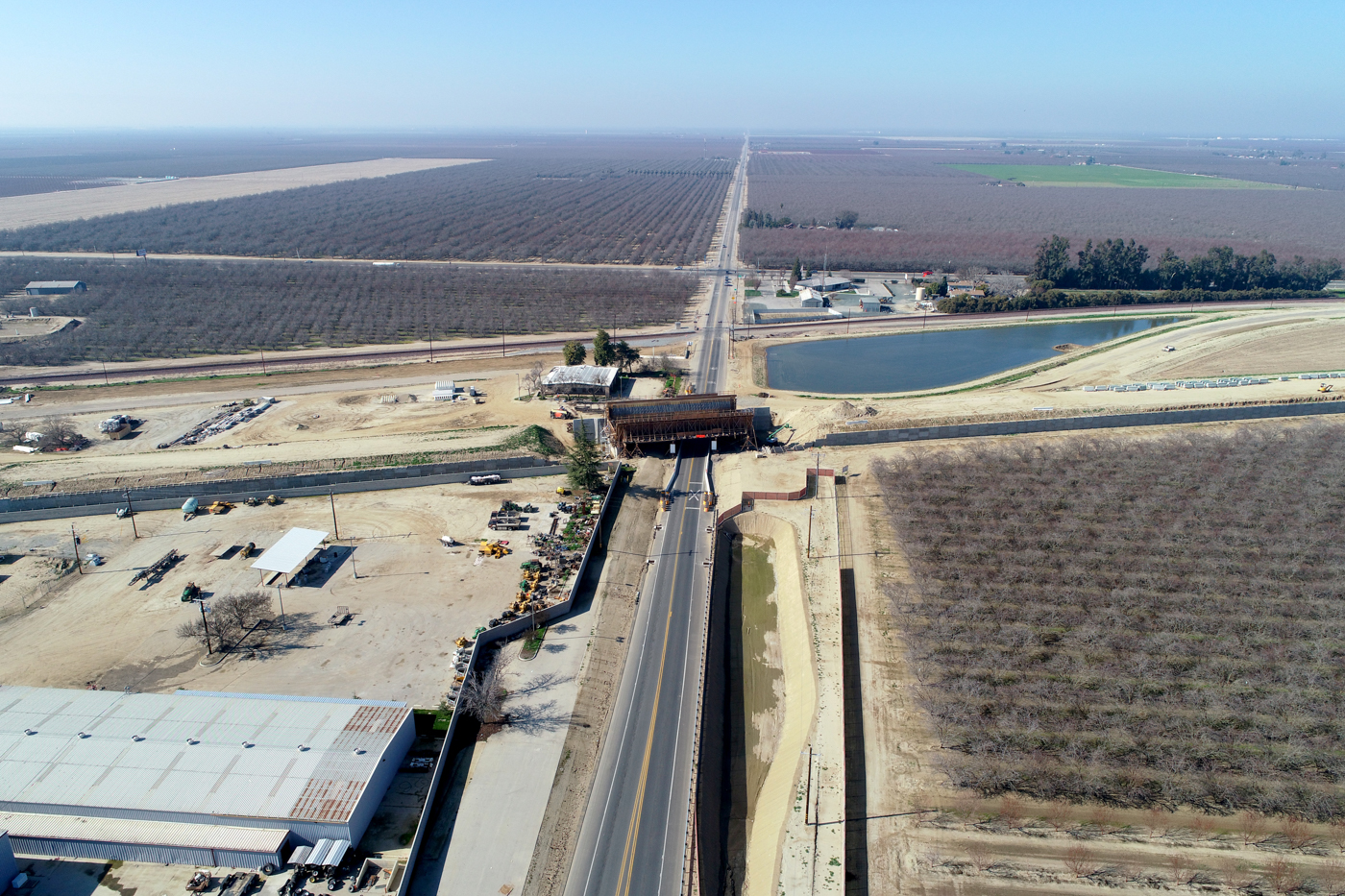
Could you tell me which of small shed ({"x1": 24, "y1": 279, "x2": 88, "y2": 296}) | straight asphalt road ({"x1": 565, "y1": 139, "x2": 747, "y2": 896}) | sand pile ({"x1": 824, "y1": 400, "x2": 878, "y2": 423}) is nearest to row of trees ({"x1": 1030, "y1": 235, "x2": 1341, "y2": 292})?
sand pile ({"x1": 824, "y1": 400, "x2": 878, "y2": 423})

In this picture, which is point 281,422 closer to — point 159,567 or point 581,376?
point 159,567

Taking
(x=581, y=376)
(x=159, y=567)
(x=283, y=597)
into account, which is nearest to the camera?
A: (x=283, y=597)

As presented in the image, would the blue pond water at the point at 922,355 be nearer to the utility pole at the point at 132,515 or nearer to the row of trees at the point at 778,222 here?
the utility pole at the point at 132,515

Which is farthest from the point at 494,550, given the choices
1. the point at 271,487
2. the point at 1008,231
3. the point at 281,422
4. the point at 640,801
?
the point at 1008,231

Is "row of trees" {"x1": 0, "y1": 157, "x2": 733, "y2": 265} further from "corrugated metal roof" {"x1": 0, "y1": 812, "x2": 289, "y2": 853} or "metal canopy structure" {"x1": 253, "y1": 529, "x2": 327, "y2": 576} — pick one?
"corrugated metal roof" {"x1": 0, "y1": 812, "x2": 289, "y2": 853}

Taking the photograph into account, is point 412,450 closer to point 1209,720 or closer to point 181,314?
point 1209,720

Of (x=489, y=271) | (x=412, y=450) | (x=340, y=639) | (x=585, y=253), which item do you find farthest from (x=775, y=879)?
(x=585, y=253)

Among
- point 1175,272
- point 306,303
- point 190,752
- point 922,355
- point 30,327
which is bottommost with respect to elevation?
point 190,752
